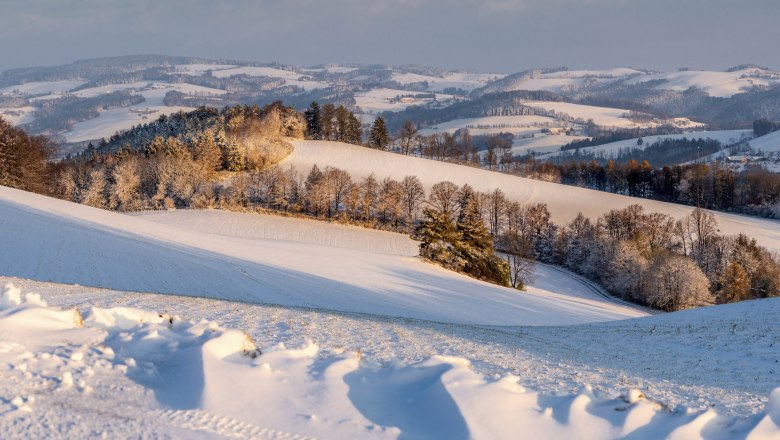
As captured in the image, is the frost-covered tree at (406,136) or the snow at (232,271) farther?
the frost-covered tree at (406,136)

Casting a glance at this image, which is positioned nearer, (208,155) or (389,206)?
(389,206)

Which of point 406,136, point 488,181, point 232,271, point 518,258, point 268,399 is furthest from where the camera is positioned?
point 406,136

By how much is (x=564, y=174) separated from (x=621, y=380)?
129501 mm

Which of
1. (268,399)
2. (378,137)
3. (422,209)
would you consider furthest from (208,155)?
(268,399)

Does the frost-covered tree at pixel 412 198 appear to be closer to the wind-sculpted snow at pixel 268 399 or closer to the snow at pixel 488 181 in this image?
the snow at pixel 488 181

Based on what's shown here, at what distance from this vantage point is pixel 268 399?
7.22 meters

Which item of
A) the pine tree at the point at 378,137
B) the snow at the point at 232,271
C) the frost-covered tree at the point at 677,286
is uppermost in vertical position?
the pine tree at the point at 378,137

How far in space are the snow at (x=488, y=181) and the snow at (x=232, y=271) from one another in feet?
176

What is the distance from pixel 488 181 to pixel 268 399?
9897 centimetres

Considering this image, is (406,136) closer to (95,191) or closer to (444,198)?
(444,198)

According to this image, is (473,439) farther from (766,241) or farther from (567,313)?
(766,241)

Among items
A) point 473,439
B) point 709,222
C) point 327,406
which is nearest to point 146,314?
point 327,406

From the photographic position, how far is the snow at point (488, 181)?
90.6 metres

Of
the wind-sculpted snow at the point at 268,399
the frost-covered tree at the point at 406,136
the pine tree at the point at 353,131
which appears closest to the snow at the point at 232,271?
the wind-sculpted snow at the point at 268,399
